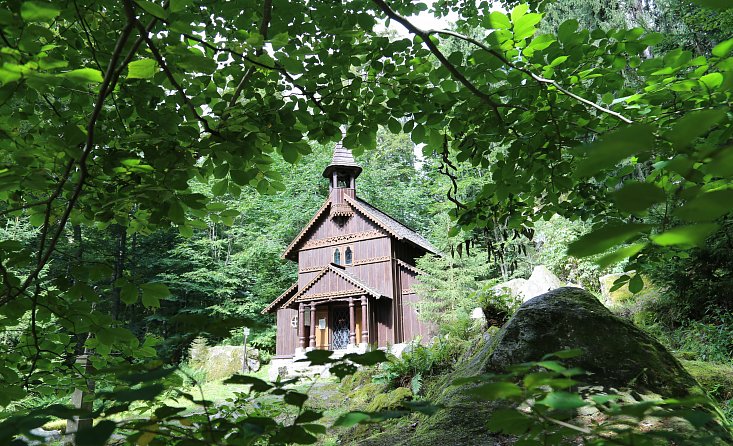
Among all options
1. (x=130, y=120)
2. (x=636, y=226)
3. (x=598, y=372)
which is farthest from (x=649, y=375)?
(x=130, y=120)

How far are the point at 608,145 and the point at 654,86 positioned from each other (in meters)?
1.97

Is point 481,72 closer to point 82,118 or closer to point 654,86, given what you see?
point 654,86

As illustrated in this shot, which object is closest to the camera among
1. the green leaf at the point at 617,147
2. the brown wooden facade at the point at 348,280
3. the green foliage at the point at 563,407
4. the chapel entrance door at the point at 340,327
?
the green leaf at the point at 617,147

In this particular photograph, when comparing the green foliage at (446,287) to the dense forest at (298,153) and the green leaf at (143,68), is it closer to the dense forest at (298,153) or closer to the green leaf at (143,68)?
the dense forest at (298,153)

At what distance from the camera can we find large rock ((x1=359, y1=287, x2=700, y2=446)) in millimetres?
2535

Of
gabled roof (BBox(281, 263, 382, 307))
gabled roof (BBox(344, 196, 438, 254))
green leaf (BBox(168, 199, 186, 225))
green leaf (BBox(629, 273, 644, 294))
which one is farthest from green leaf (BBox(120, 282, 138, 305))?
gabled roof (BBox(344, 196, 438, 254))

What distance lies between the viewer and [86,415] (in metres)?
0.85

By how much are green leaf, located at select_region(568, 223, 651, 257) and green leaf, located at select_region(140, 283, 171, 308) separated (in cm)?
167

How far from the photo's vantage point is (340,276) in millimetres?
20078

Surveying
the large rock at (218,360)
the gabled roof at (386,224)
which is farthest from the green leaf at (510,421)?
the large rock at (218,360)

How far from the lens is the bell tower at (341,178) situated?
69.2 ft

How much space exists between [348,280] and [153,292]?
18.0 metres

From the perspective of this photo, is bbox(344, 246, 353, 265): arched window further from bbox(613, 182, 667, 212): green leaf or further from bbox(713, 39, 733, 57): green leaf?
bbox(613, 182, 667, 212): green leaf

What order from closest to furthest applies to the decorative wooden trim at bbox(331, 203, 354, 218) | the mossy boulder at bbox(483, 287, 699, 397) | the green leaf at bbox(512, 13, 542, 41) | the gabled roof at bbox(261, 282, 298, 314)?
the green leaf at bbox(512, 13, 542, 41)
the mossy boulder at bbox(483, 287, 699, 397)
the decorative wooden trim at bbox(331, 203, 354, 218)
the gabled roof at bbox(261, 282, 298, 314)
